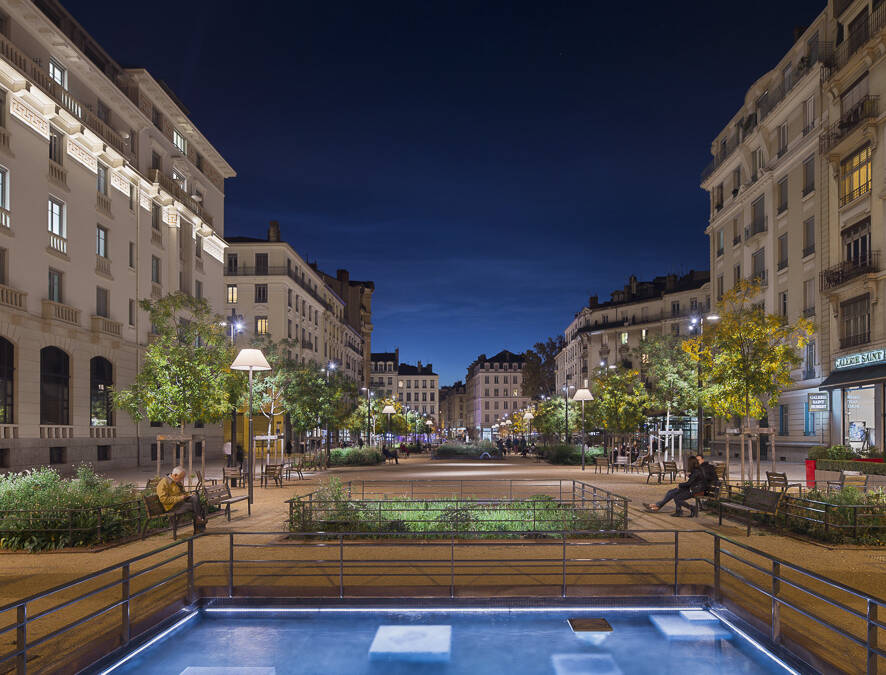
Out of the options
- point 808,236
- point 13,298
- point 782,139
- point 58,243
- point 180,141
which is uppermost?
point 180,141

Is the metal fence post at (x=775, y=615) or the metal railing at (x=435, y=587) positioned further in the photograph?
the metal fence post at (x=775, y=615)

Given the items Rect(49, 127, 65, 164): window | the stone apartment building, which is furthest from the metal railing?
Rect(49, 127, 65, 164): window

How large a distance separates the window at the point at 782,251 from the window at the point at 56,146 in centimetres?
3873

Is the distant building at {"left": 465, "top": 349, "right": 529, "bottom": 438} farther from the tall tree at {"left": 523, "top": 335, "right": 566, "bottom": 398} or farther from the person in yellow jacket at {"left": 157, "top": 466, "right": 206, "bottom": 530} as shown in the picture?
the person in yellow jacket at {"left": 157, "top": 466, "right": 206, "bottom": 530}

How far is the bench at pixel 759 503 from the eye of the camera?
1467cm

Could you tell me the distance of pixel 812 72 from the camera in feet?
126

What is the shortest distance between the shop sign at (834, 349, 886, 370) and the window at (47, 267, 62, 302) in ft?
118

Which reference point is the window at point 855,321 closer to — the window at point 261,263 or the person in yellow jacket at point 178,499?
the person in yellow jacket at point 178,499

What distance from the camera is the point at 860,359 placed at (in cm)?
3281

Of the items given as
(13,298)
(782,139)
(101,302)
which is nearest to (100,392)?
(101,302)

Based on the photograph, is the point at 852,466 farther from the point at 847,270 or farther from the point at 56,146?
the point at 56,146

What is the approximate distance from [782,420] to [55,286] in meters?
39.4

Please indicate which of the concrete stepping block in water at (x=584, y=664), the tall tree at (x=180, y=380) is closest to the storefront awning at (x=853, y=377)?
the tall tree at (x=180, y=380)

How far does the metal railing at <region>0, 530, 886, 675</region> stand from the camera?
6.88 metres
